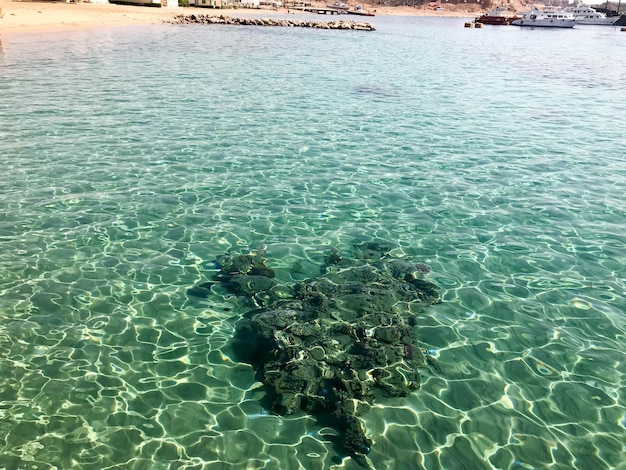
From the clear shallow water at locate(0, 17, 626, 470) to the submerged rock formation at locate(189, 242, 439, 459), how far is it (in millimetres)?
308

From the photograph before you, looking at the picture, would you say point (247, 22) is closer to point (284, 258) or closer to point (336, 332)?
point (284, 258)

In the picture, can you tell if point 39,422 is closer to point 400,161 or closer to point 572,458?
point 572,458

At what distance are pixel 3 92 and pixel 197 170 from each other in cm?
1551

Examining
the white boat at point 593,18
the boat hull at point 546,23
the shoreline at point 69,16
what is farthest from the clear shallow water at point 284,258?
the white boat at point 593,18

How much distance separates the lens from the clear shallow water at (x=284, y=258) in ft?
21.3

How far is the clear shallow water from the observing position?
6.49 m

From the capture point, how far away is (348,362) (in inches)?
300

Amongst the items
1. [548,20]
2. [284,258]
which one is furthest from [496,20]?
[284,258]

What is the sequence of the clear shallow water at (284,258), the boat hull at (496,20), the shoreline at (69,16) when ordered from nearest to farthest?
the clear shallow water at (284,258) < the shoreline at (69,16) < the boat hull at (496,20)

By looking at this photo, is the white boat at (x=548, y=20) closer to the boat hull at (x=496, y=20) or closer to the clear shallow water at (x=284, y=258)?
the boat hull at (x=496, y=20)

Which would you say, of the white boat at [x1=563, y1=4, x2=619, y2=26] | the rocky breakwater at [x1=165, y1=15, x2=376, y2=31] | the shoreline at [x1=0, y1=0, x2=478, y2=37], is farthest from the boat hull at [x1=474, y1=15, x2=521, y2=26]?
the shoreline at [x1=0, y1=0, x2=478, y2=37]

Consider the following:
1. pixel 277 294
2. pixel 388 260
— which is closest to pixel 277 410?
pixel 277 294

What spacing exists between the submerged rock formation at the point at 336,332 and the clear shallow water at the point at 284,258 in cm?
31

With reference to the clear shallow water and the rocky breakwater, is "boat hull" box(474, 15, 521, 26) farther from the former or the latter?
the clear shallow water
